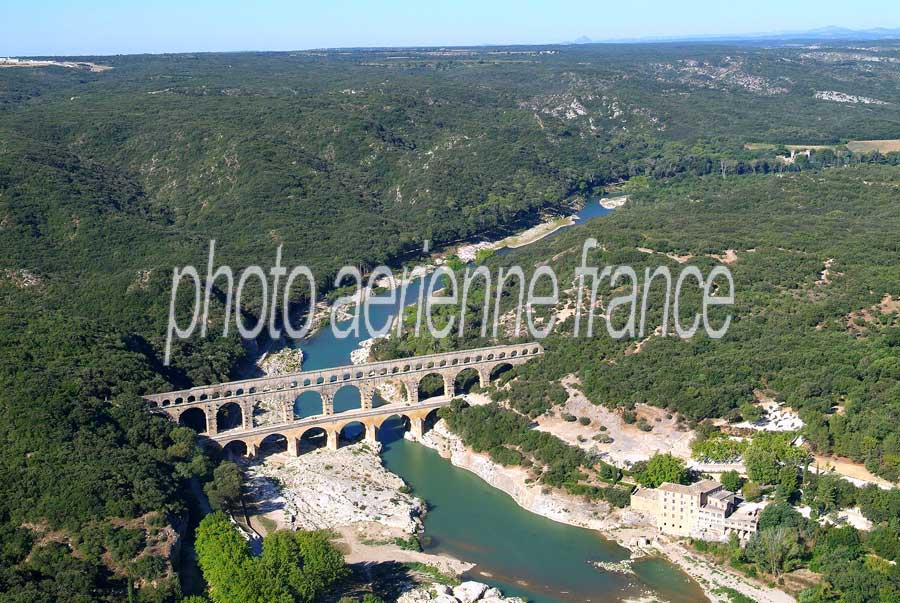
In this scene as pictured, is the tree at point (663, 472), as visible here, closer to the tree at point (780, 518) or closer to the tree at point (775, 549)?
the tree at point (780, 518)

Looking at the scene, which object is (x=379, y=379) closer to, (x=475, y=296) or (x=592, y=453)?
(x=592, y=453)

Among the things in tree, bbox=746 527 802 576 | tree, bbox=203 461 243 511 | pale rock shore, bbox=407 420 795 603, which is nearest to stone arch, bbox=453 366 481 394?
pale rock shore, bbox=407 420 795 603

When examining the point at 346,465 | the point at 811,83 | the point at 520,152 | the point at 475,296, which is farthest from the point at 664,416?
the point at 811,83

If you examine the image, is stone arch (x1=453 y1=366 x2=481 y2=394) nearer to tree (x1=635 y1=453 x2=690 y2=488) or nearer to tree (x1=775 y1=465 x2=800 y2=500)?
tree (x1=635 y1=453 x2=690 y2=488)

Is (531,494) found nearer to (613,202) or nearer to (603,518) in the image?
(603,518)

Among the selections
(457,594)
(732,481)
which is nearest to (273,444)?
(457,594)
